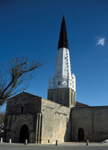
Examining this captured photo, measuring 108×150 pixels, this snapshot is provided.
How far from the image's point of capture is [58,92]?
34.9 metres

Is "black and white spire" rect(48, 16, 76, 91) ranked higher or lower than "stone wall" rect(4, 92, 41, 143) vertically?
higher

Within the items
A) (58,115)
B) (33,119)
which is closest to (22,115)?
(33,119)

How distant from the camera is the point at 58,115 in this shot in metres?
27.9

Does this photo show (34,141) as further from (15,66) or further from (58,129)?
(15,66)

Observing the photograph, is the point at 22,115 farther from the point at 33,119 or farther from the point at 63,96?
the point at 63,96

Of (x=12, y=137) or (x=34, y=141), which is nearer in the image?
(x=34, y=141)

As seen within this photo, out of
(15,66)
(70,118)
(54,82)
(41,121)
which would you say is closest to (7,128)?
(41,121)

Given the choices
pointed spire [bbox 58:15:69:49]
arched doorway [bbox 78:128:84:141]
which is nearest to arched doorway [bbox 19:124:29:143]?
arched doorway [bbox 78:128:84:141]

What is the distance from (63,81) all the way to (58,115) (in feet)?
29.8

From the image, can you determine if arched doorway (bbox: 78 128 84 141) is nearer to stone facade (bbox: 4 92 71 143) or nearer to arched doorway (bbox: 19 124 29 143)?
stone facade (bbox: 4 92 71 143)

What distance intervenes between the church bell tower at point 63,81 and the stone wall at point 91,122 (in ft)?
10.1

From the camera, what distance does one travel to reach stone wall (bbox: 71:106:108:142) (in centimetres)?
2938

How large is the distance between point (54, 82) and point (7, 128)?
14.2m

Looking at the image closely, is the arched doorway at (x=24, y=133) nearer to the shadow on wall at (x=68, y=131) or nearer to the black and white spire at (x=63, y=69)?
the shadow on wall at (x=68, y=131)
